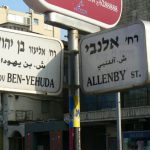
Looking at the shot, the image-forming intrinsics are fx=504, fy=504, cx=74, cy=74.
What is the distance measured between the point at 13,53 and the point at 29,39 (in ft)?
0.58

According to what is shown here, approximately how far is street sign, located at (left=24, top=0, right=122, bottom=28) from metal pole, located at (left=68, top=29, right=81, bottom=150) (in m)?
0.16

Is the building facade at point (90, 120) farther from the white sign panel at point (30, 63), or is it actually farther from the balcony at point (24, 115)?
the white sign panel at point (30, 63)

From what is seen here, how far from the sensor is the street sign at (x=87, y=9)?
11.6ft

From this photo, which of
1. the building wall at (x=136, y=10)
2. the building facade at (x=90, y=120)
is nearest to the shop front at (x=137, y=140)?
the building facade at (x=90, y=120)

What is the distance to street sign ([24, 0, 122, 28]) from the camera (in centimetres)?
354

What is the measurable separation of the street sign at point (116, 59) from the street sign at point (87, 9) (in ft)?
0.69

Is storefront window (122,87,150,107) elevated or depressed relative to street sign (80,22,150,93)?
elevated

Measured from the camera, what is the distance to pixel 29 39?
368cm

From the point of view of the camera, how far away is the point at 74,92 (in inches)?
144

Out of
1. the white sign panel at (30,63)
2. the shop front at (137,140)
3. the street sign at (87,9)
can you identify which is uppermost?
the street sign at (87,9)

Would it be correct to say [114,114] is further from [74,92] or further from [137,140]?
[74,92]

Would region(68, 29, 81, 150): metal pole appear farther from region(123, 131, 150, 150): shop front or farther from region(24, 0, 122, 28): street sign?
region(123, 131, 150, 150): shop front

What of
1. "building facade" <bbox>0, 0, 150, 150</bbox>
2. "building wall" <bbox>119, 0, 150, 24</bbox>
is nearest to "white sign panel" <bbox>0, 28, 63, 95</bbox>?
"building facade" <bbox>0, 0, 150, 150</bbox>

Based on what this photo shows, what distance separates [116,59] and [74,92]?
40 centimetres
